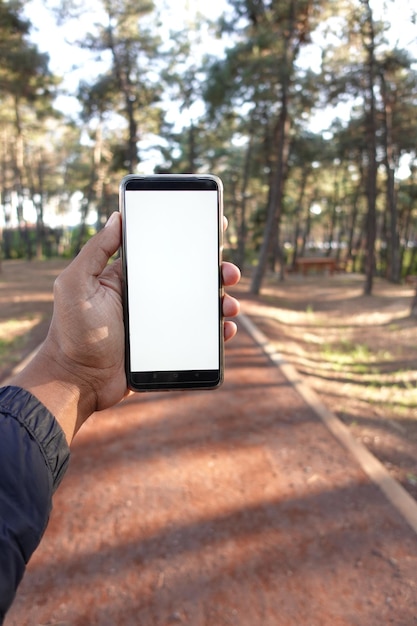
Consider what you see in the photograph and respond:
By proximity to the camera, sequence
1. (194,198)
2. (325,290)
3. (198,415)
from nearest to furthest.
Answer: (194,198) → (198,415) → (325,290)

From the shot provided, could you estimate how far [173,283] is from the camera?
224cm

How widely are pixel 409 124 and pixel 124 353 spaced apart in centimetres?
2432

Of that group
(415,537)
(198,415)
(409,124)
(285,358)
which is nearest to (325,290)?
(409,124)

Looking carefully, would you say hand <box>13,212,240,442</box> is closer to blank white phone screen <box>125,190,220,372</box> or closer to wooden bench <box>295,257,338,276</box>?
blank white phone screen <box>125,190,220,372</box>

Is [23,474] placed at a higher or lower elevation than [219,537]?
higher

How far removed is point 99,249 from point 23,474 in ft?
3.27

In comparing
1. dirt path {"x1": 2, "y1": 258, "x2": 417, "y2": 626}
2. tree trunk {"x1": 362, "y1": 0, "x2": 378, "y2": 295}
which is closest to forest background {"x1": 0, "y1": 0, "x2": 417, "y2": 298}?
tree trunk {"x1": 362, "y1": 0, "x2": 378, "y2": 295}

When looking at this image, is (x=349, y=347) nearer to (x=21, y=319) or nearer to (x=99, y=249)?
(x=21, y=319)

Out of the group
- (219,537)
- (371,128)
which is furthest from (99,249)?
(371,128)

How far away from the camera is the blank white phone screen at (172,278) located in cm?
221

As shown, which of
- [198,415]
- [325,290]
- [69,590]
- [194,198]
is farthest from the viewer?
[325,290]

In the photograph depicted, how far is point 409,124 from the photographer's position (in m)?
22.5

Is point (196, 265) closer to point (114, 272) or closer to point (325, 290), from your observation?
point (114, 272)

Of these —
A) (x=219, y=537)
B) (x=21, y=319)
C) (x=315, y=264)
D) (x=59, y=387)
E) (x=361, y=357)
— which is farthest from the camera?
(x=315, y=264)
